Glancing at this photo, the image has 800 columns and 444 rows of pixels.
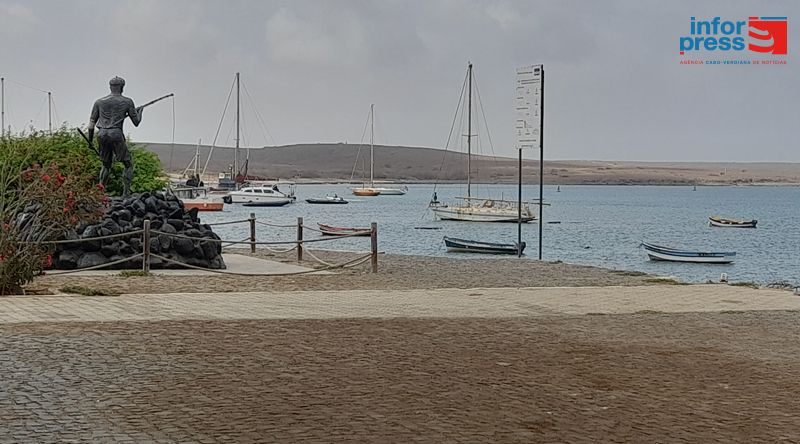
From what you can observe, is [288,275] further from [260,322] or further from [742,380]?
[742,380]

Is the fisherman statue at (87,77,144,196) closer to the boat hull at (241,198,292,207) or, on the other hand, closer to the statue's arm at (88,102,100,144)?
the statue's arm at (88,102,100,144)

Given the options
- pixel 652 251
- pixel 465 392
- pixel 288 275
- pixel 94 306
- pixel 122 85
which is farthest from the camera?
pixel 652 251

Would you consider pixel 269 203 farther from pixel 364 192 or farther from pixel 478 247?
pixel 478 247

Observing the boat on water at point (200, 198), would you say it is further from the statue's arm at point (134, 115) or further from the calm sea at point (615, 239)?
the statue's arm at point (134, 115)

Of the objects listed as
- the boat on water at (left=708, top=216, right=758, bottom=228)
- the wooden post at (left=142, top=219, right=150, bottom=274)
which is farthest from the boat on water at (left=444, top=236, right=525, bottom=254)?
the boat on water at (left=708, top=216, right=758, bottom=228)

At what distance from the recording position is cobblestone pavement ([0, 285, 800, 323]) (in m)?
13.1

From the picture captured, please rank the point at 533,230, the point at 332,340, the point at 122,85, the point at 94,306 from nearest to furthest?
the point at 332,340, the point at 94,306, the point at 122,85, the point at 533,230

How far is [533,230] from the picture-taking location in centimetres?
7206

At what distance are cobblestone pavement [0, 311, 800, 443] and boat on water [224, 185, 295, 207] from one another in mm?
95636

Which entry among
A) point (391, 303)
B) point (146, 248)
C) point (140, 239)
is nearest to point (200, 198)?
point (140, 239)

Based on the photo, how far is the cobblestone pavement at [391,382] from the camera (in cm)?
709

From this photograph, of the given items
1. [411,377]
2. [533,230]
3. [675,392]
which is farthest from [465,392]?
[533,230]

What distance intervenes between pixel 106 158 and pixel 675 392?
49.5 ft

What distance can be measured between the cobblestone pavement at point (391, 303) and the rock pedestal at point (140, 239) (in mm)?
4233
